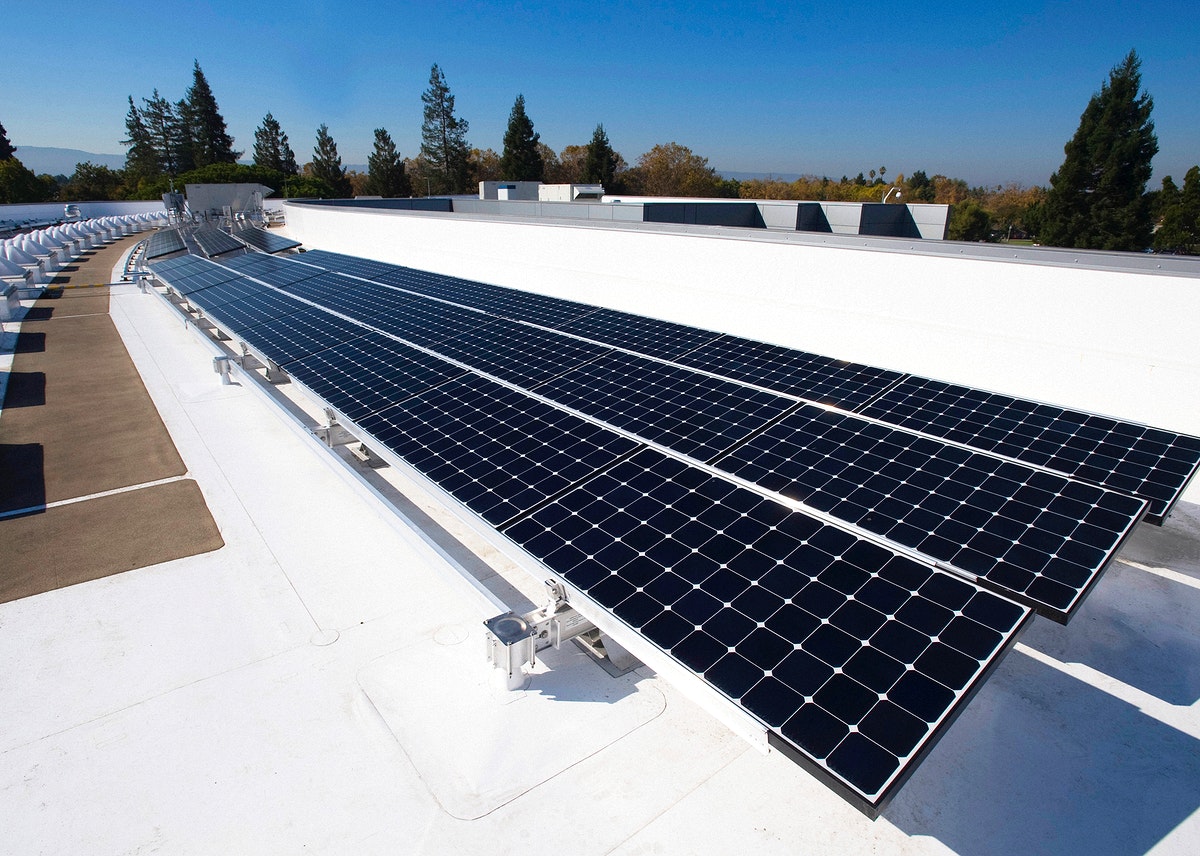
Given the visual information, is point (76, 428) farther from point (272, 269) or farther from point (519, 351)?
point (519, 351)

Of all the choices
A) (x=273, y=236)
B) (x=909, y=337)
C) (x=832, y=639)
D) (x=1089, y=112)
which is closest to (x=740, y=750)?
(x=832, y=639)

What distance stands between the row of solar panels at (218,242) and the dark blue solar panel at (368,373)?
2277 centimetres

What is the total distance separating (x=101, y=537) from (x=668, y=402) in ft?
35.0

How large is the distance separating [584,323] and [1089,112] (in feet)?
213

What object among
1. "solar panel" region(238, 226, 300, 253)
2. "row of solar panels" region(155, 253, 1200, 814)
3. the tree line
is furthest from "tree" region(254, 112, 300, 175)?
"row of solar panels" region(155, 253, 1200, 814)

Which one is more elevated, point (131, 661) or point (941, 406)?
point (941, 406)

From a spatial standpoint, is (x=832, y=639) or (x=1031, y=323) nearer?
(x=832, y=639)

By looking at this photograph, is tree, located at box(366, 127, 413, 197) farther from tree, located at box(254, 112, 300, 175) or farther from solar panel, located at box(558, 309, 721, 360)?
solar panel, located at box(558, 309, 721, 360)

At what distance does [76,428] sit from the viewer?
1647cm

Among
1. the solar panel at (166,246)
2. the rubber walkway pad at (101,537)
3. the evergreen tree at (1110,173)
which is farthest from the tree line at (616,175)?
the rubber walkway pad at (101,537)

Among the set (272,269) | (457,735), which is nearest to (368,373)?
(457,735)

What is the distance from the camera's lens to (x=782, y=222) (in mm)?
26969

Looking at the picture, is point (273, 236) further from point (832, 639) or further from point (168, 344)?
point (832, 639)

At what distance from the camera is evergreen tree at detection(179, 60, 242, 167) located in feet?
337
